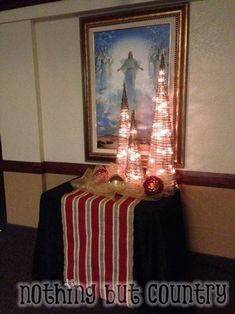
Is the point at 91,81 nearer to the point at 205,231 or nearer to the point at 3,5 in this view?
the point at 3,5

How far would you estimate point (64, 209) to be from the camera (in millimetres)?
1876

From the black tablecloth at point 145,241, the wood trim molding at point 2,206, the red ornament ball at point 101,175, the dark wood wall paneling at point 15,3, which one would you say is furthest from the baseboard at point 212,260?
the dark wood wall paneling at point 15,3

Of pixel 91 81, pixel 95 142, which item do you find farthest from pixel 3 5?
pixel 95 142

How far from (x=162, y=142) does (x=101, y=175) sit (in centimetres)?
53

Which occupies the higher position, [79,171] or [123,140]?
[123,140]

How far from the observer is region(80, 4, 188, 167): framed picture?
209cm

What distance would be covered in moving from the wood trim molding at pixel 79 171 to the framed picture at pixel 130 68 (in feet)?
0.44

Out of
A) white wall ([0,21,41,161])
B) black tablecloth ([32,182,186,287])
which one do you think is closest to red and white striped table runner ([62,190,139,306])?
black tablecloth ([32,182,186,287])

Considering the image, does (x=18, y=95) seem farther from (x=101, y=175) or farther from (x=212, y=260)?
(x=212, y=260)

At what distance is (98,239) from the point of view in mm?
1822

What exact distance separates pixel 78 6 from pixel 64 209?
161 centimetres

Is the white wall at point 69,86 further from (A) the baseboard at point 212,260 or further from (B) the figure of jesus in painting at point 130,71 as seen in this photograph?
(A) the baseboard at point 212,260

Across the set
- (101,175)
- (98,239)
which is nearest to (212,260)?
(98,239)

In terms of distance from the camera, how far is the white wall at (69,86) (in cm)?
201
